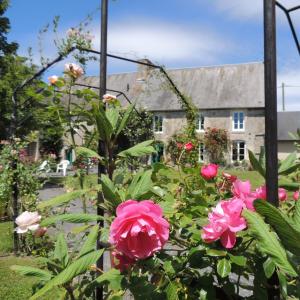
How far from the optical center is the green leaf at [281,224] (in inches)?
33.9

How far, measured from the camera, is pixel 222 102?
34062 millimetres

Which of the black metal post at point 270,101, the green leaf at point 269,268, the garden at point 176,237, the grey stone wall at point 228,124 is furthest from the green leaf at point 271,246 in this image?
the grey stone wall at point 228,124

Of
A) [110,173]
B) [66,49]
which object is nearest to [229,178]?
[110,173]

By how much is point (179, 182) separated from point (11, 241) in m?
5.66

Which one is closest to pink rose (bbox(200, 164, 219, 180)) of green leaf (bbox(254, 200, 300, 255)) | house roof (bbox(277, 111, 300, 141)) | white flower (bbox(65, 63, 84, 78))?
green leaf (bbox(254, 200, 300, 255))

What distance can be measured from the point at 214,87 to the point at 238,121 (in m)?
3.67

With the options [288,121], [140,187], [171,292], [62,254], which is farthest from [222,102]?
[171,292]

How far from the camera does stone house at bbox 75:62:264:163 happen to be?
108ft

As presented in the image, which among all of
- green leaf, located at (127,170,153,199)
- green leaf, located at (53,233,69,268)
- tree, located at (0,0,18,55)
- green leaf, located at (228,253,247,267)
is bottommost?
green leaf, located at (53,233,69,268)

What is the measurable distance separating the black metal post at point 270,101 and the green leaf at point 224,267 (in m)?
0.22

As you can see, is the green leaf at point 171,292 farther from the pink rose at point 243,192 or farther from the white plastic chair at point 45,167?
the white plastic chair at point 45,167

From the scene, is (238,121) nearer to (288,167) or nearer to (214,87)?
(214,87)

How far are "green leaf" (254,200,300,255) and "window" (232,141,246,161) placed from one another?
32432 mm

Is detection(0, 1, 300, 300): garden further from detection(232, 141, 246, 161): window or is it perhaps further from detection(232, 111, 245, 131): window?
detection(232, 111, 245, 131): window
